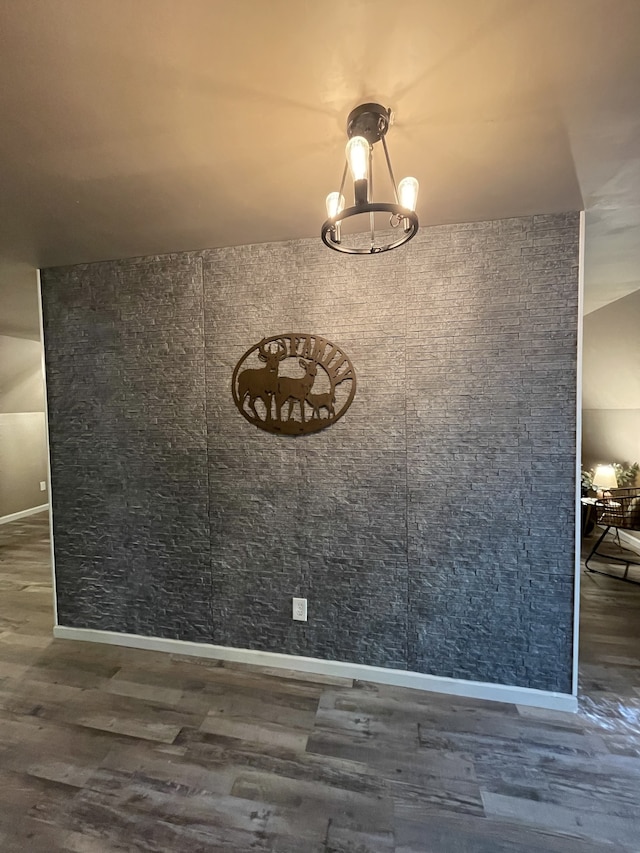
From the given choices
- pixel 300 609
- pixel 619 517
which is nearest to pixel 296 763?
pixel 300 609

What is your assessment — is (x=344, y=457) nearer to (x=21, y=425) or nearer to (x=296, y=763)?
(x=296, y=763)

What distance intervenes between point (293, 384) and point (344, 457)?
19.0 inches

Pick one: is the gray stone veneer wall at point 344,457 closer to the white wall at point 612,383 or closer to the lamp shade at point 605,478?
the white wall at point 612,383

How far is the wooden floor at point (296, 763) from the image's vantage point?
1.35 meters

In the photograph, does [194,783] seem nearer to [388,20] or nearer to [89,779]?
[89,779]

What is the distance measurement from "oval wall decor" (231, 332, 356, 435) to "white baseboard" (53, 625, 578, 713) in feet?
4.34

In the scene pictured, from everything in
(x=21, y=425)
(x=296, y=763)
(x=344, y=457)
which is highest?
(x=21, y=425)

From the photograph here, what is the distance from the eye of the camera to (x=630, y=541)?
4.04m

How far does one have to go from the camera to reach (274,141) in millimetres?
1308

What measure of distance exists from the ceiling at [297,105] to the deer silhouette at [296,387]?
2.35 ft

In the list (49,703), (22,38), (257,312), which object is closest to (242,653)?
(49,703)

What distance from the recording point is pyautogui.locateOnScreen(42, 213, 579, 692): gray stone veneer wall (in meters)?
1.88

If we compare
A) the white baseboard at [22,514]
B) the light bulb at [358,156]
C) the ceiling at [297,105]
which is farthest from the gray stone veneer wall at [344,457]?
the white baseboard at [22,514]

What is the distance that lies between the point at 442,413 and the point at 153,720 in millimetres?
2082
